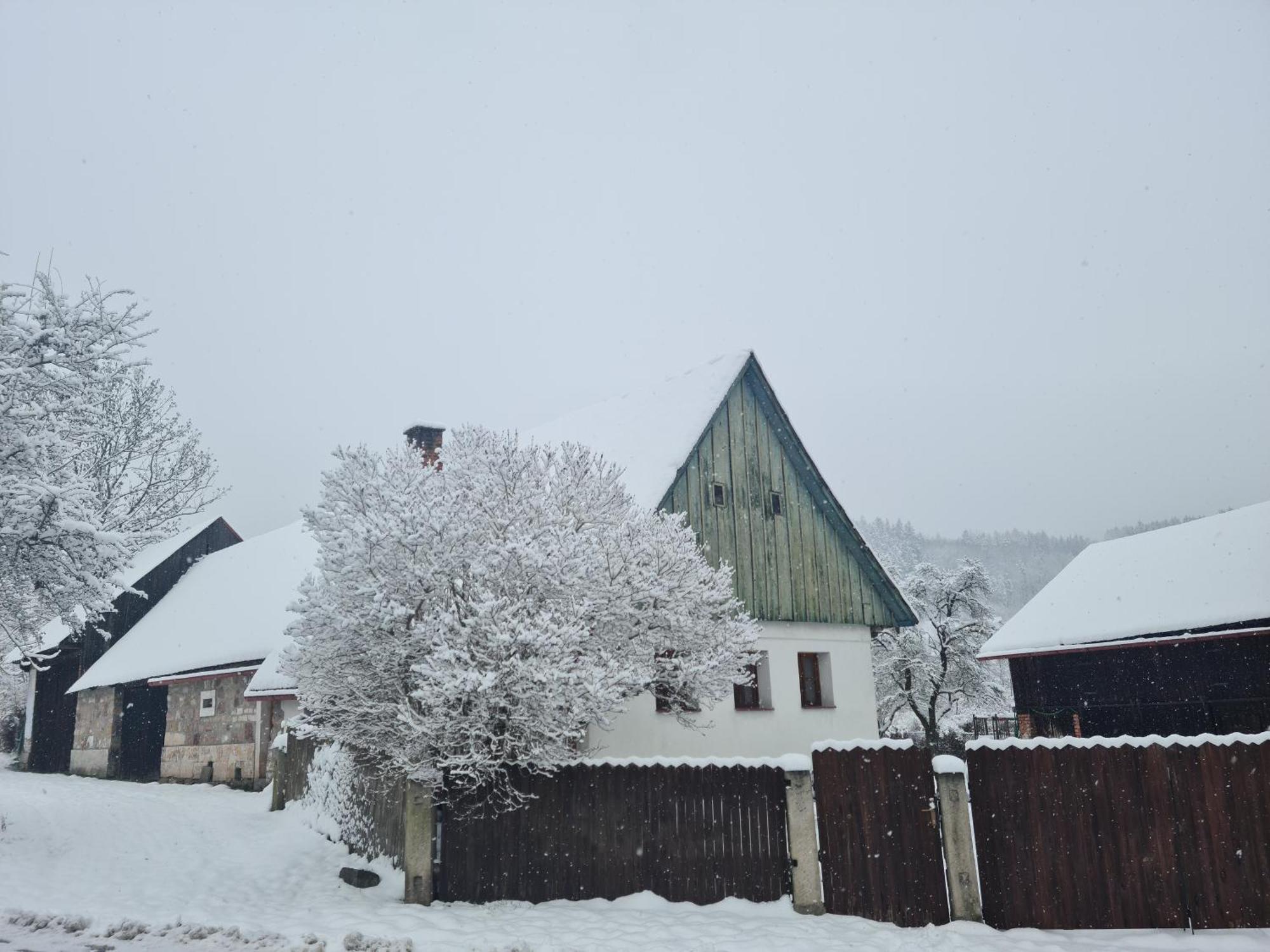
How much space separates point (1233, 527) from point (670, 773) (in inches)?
892

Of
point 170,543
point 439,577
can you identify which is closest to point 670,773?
point 439,577

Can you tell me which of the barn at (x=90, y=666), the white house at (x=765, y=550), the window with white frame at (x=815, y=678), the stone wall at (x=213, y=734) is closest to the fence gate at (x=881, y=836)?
the white house at (x=765, y=550)

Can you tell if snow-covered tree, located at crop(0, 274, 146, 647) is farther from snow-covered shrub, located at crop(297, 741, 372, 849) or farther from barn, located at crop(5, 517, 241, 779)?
barn, located at crop(5, 517, 241, 779)

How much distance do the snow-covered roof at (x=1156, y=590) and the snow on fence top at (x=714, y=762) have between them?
52.8 feet

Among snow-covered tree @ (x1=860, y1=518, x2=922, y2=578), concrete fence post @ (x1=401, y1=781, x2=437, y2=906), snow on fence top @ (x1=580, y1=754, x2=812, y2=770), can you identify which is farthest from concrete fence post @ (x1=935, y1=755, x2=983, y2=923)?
snow-covered tree @ (x1=860, y1=518, x2=922, y2=578)

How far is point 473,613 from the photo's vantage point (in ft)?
33.7

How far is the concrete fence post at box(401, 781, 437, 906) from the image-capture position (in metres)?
10.3

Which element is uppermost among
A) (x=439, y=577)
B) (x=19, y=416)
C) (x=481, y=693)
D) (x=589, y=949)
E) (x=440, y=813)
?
(x=19, y=416)

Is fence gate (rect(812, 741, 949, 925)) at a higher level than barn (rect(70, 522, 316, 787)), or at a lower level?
lower

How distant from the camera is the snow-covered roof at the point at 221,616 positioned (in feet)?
83.6

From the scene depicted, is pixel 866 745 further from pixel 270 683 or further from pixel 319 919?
pixel 270 683

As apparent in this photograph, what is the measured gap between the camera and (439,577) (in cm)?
1023

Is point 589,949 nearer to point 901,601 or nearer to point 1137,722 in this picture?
point 901,601

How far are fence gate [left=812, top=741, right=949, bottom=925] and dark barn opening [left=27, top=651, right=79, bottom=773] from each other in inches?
1238
